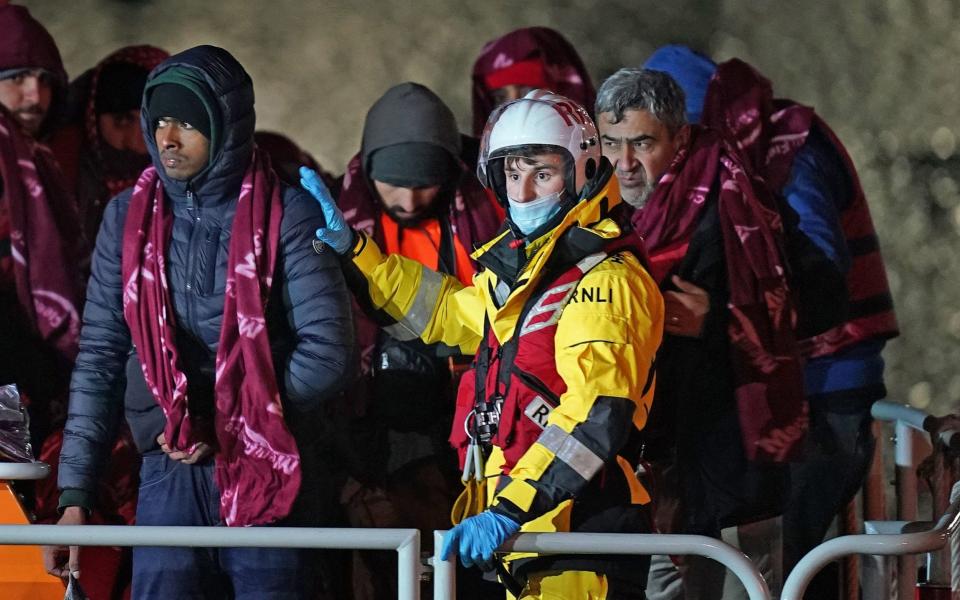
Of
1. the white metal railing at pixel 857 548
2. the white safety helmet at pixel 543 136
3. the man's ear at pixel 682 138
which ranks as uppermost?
the man's ear at pixel 682 138

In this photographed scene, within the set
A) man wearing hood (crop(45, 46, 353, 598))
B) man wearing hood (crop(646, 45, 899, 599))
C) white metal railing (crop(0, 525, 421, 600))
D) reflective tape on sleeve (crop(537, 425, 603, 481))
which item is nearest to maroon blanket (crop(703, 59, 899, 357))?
man wearing hood (crop(646, 45, 899, 599))

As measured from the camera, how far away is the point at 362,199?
14.3 feet

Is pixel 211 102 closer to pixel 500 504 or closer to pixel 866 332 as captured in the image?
pixel 500 504

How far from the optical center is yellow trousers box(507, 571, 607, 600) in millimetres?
3125

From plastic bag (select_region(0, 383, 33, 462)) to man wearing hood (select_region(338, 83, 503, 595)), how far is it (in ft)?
3.08

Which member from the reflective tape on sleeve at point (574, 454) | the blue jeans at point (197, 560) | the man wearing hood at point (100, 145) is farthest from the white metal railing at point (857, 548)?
the man wearing hood at point (100, 145)

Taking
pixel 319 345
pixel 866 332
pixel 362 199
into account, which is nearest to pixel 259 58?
pixel 362 199

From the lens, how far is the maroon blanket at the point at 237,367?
12.0ft

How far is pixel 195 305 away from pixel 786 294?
5.02 feet

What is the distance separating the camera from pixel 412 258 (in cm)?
424

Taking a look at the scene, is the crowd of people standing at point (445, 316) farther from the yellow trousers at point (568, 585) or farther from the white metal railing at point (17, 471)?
the white metal railing at point (17, 471)

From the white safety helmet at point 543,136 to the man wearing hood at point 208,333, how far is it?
49 cm

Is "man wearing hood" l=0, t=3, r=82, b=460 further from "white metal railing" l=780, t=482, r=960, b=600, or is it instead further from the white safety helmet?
"white metal railing" l=780, t=482, r=960, b=600

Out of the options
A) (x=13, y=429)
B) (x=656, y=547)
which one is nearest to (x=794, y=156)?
(x=656, y=547)
